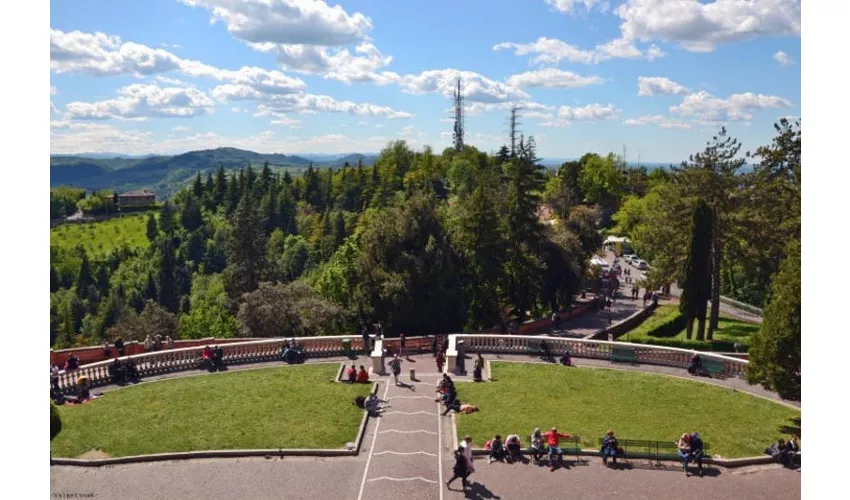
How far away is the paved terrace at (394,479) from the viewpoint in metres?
17.6

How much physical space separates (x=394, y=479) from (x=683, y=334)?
34.0 meters

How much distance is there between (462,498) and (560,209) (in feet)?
244

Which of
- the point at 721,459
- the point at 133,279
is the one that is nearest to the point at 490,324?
the point at 721,459

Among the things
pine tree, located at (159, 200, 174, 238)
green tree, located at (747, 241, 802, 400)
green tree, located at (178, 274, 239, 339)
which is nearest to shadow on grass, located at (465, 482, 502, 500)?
green tree, located at (747, 241, 802, 400)

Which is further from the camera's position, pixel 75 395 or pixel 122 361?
pixel 122 361

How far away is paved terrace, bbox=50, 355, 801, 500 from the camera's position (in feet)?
57.8

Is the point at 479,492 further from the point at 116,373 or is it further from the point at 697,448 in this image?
the point at 116,373

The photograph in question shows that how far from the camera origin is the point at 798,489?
18141 millimetres

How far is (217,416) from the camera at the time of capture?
22.5 m

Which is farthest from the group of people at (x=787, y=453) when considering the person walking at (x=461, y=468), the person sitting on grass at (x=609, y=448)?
the person walking at (x=461, y=468)

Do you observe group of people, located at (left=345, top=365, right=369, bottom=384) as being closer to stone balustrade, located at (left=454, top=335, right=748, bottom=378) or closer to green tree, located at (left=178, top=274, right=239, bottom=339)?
stone balustrade, located at (left=454, top=335, right=748, bottom=378)

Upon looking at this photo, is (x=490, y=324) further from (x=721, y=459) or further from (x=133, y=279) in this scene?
(x=133, y=279)

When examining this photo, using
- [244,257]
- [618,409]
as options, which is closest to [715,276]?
[618,409]

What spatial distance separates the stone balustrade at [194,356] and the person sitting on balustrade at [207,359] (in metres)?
0.24
